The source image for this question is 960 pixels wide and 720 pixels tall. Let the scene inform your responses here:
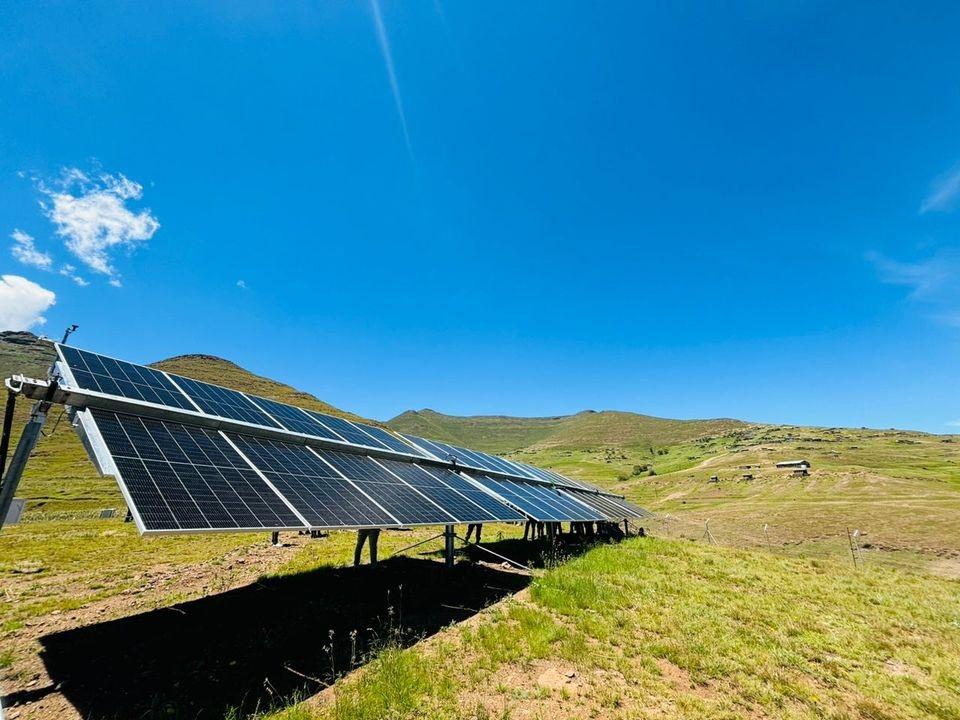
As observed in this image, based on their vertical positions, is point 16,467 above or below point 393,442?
below

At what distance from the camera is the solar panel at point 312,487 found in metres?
10.1

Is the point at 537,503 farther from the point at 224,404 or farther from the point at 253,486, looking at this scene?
the point at 224,404

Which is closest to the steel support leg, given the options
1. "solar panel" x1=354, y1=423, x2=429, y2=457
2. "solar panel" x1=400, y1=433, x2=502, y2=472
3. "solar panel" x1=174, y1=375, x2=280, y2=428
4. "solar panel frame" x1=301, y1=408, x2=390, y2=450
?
"solar panel" x1=174, y1=375, x2=280, y2=428

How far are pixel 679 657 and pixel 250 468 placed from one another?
1214cm

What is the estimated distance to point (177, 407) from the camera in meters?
13.4

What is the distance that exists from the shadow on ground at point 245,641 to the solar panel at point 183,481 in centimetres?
310

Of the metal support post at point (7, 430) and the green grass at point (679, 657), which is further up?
the metal support post at point (7, 430)

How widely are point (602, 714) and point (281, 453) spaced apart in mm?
11745

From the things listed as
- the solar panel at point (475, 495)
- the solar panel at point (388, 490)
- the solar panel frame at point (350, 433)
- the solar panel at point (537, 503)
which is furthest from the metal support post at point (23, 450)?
the solar panel at point (537, 503)

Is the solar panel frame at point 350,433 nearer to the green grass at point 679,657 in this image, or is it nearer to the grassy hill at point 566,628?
the grassy hill at point 566,628

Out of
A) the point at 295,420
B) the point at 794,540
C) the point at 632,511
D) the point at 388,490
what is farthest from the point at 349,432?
the point at 794,540

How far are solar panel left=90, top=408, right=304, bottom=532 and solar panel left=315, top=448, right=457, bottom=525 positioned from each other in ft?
11.1

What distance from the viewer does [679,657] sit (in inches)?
385

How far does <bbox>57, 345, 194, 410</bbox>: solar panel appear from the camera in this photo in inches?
473
